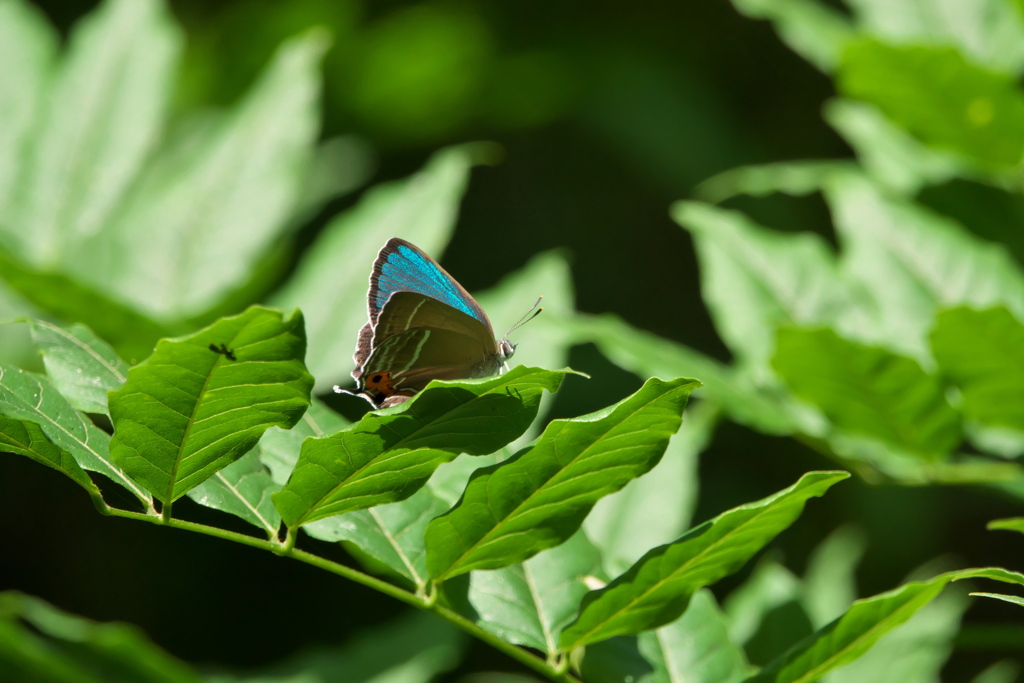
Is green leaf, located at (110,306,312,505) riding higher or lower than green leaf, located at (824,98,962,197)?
lower

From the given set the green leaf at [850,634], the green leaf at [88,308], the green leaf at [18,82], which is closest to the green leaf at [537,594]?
the green leaf at [850,634]

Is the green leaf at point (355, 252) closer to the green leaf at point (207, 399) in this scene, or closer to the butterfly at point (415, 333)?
the butterfly at point (415, 333)

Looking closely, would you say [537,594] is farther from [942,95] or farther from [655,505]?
[942,95]

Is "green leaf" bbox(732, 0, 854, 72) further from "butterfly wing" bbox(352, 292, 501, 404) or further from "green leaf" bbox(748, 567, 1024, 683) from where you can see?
"green leaf" bbox(748, 567, 1024, 683)

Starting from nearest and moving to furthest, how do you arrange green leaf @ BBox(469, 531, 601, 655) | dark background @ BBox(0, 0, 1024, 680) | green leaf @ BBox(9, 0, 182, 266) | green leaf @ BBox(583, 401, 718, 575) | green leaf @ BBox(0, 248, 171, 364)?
green leaf @ BBox(469, 531, 601, 655), green leaf @ BBox(0, 248, 171, 364), green leaf @ BBox(583, 401, 718, 575), green leaf @ BBox(9, 0, 182, 266), dark background @ BBox(0, 0, 1024, 680)

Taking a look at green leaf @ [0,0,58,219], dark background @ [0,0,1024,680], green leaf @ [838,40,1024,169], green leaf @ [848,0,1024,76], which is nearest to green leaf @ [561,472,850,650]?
green leaf @ [838,40,1024,169]

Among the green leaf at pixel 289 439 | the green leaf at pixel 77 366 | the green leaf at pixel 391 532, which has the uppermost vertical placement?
the green leaf at pixel 77 366

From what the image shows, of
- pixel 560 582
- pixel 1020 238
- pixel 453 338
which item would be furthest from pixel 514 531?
pixel 1020 238
